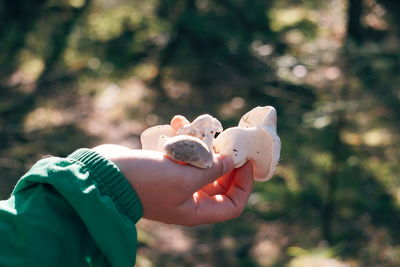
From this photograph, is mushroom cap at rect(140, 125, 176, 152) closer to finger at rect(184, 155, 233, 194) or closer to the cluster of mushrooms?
the cluster of mushrooms

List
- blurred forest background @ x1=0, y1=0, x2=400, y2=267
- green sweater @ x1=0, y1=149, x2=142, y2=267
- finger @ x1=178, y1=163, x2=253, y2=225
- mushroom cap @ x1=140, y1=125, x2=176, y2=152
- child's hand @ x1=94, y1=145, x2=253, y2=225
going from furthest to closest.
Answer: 1. blurred forest background @ x1=0, y1=0, x2=400, y2=267
2. mushroom cap @ x1=140, y1=125, x2=176, y2=152
3. finger @ x1=178, y1=163, x2=253, y2=225
4. child's hand @ x1=94, y1=145, x2=253, y2=225
5. green sweater @ x1=0, y1=149, x2=142, y2=267

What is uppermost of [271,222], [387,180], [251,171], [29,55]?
[251,171]

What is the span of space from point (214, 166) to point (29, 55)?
2.33m

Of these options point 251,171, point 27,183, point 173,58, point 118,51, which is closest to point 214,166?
point 251,171

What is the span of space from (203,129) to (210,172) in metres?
0.17

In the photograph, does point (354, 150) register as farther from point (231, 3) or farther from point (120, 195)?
point (120, 195)

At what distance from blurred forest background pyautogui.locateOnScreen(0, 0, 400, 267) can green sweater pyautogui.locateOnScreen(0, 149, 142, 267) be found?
57.2 inches

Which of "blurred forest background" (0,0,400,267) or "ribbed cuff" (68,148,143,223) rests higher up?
"ribbed cuff" (68,148,143,223)

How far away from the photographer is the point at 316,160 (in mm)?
2779

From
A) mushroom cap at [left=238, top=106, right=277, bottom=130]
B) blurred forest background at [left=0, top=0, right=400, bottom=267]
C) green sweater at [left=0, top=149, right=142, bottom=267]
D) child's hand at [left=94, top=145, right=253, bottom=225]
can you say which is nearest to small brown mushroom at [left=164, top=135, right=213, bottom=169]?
child's hand at [left=94, top=145, right=253, bottom=225]

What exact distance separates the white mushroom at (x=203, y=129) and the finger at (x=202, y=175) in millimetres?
82

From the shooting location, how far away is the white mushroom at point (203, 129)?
41.0 inches

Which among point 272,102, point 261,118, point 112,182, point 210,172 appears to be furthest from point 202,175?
point 272,102

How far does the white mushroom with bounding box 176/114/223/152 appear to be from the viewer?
41.0 inches
